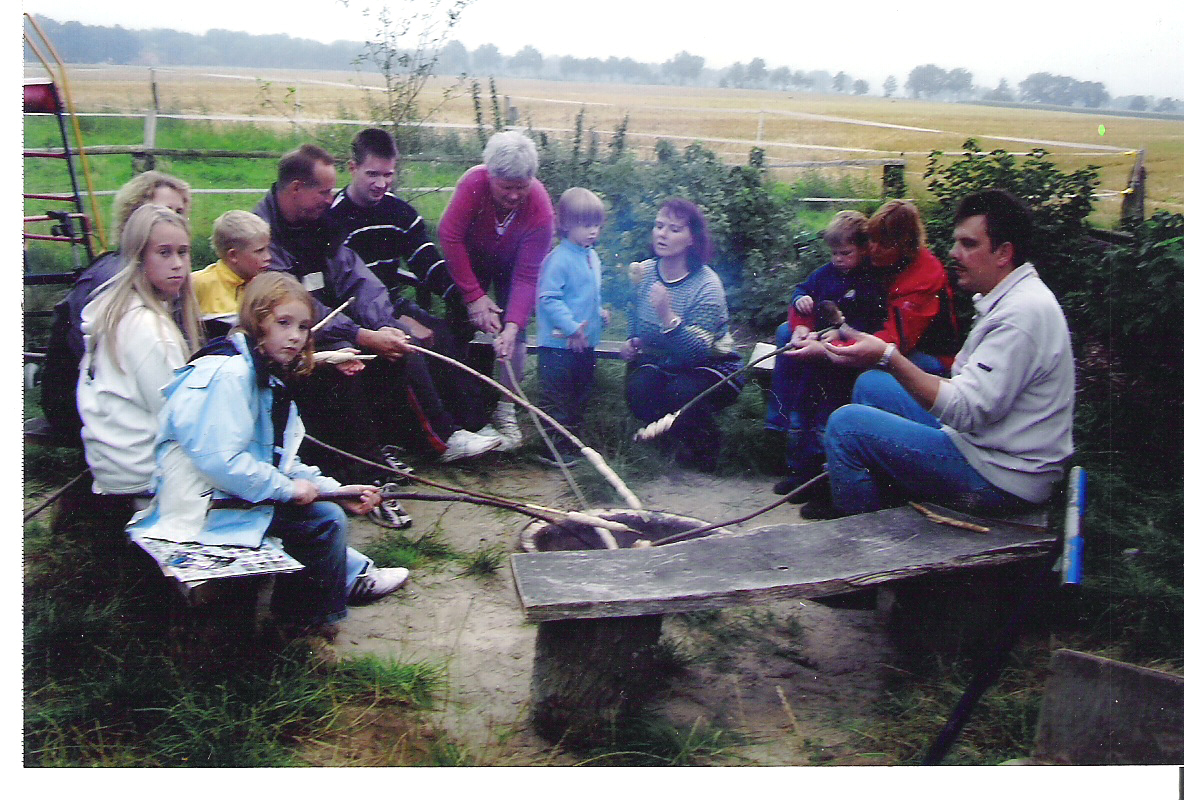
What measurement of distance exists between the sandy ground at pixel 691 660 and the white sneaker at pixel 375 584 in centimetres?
4

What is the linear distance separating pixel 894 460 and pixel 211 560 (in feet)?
7.49

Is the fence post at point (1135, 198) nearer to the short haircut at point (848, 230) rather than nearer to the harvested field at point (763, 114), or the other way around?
the harvested field at point (763, 114)

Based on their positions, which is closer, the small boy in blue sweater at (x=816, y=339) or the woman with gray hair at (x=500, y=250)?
the small boy in blue sweater at (x=816, y=339)

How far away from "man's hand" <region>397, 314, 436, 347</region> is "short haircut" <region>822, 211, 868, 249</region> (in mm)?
1850

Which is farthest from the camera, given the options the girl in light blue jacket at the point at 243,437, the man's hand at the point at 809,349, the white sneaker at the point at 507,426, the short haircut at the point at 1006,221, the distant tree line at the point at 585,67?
the white sneaker at the point at 507,426

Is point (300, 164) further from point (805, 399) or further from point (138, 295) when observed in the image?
point (805, 399)

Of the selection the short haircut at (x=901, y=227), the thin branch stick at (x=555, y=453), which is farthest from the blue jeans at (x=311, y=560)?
the short haircut at (x=901, y=227)

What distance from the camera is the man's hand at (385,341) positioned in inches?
155

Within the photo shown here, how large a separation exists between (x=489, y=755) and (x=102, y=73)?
9.00 feet

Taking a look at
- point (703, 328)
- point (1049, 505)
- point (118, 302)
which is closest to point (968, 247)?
point (1049, 505)

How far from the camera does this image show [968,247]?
3.20m

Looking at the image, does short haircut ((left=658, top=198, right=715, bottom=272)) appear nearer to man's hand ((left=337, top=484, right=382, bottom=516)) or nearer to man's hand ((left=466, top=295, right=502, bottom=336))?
man's hand ((left=466, top=295, right=502, bottom=336))

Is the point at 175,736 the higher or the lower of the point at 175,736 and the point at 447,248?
the lower
